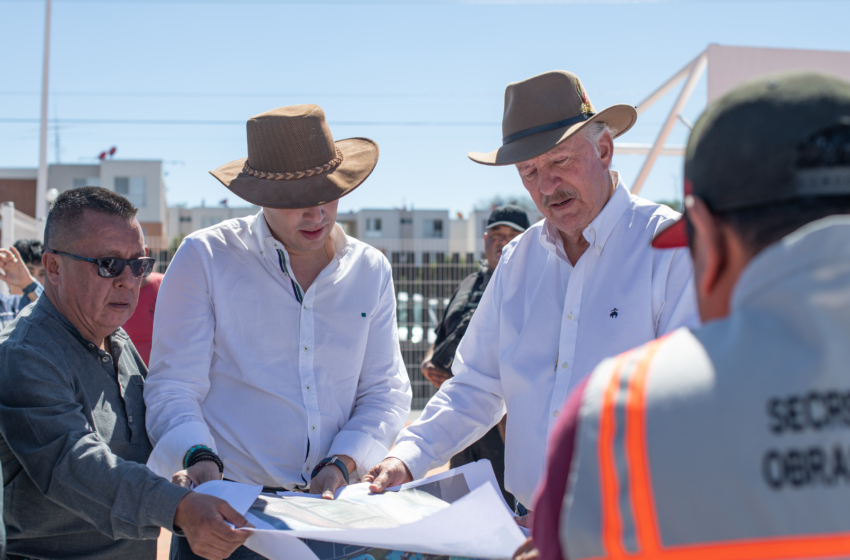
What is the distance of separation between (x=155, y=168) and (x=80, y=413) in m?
51.0

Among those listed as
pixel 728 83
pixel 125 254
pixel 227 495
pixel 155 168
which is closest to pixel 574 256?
pixel 227 495

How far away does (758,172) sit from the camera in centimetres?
80

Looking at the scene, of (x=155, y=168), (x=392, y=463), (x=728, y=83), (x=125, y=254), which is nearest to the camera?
(x=392, y=463)

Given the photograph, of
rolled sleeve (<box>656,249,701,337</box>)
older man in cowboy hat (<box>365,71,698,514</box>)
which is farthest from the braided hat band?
rolled sleeve (<box>656,249,701,337</box>)

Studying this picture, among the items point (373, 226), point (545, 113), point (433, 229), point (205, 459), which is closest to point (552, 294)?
point (545, 113)

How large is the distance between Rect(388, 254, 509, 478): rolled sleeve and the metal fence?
7186 mm

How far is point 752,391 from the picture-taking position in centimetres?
74

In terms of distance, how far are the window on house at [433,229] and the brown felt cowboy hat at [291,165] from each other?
52.8 m

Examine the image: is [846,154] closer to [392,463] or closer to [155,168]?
[392,463]

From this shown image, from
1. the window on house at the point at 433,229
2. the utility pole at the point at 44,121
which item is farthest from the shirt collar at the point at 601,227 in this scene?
the window on house at the point at 433,229

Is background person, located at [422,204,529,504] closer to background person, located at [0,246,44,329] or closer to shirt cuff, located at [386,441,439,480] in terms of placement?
shirt cuff, located at [386,441,439,480]

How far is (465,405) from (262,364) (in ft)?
2.47

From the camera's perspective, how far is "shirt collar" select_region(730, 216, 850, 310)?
75 centimetres

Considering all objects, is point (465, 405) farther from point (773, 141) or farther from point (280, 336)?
point (773, 141)
